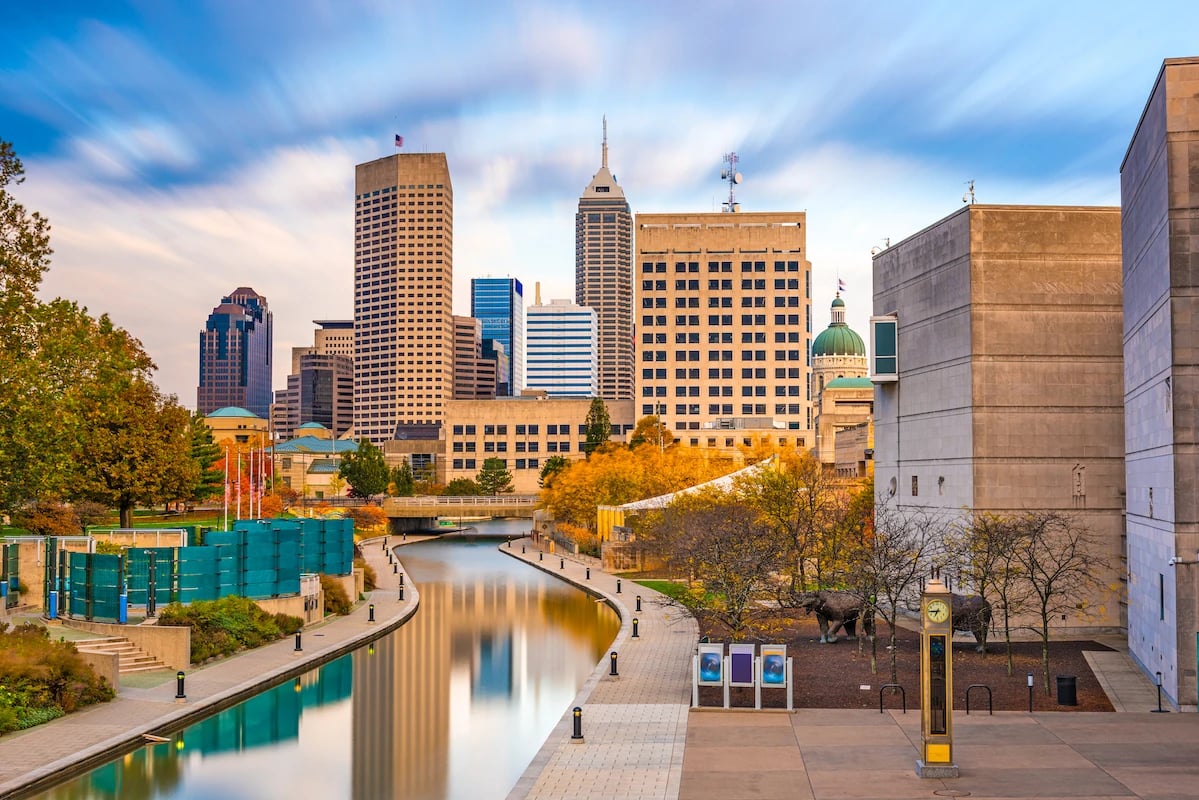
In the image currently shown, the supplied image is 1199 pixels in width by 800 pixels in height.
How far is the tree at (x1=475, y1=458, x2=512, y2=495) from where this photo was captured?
16762cm

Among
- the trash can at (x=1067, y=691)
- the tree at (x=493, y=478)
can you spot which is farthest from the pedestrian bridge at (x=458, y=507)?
the trash can at (x=1067, y=691)

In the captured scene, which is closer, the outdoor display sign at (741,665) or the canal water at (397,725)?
the canal water at (397,725)

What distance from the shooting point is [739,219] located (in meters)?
174

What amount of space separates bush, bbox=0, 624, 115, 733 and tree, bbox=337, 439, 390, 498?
120 metres

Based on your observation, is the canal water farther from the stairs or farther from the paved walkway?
the stairs

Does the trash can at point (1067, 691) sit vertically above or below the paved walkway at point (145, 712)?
above

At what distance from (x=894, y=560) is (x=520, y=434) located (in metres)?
158

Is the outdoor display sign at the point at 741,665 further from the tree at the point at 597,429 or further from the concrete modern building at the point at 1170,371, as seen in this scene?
the tree at the point at 597,429

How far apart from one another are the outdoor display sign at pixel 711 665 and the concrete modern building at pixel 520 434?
160332mm

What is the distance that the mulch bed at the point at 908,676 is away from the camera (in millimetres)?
29375

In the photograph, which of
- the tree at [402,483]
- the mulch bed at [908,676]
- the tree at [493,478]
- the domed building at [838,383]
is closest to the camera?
the mulch bed at [908,676]

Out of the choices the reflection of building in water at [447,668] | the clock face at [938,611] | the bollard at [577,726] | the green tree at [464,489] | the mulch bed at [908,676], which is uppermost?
the clock face at [938,611]

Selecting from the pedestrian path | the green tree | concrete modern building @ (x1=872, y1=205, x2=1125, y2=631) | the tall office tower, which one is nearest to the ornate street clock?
the pedestrian path

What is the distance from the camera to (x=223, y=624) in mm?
38781
